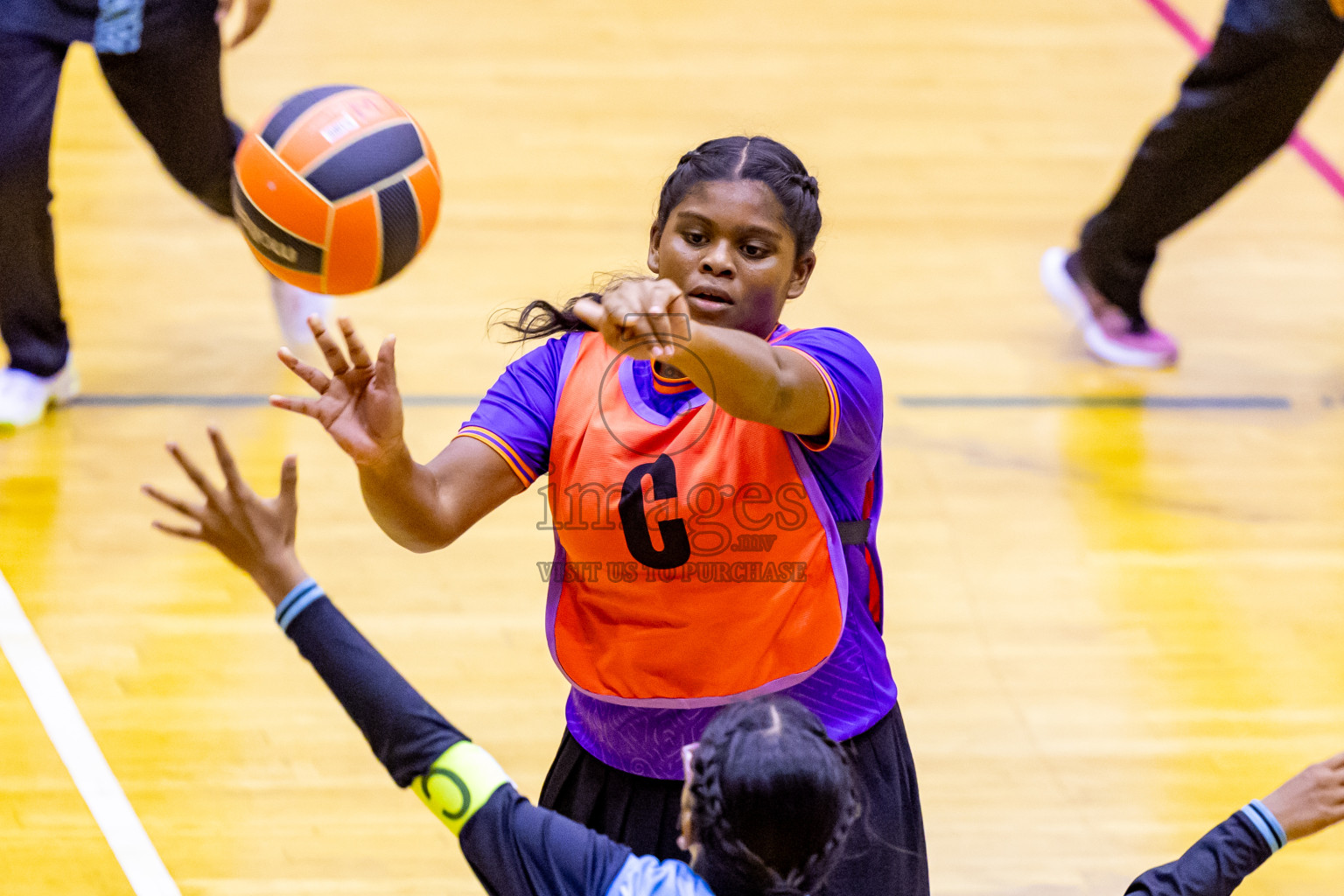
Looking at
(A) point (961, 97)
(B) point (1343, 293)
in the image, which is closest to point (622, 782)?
(B) point (1343, 293)

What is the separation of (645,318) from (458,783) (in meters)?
0.57

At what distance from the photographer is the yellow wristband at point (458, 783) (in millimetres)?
1710

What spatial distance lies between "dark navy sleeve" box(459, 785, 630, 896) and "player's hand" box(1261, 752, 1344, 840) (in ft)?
3.18

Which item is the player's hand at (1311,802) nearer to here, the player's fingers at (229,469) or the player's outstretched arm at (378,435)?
the player's outstretched arm at (378,435)

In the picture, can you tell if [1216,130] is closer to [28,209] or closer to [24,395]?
[28,209]

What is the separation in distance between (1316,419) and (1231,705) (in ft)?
4.76

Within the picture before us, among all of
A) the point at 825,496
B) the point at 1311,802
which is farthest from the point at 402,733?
the point at 1311,802

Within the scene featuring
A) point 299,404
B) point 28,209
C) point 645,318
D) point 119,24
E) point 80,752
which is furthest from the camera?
point 28,209

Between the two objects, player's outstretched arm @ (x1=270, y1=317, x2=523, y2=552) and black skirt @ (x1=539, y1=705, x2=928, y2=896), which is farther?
black skirt @ (x1=539, y1=705, x2=928, y2=896)

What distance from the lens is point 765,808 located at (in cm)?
168

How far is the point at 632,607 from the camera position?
6.85 ft

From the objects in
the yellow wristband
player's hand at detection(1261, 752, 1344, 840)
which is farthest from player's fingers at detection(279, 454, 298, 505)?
player's hand at detection(1261, 752, 1344, 840)

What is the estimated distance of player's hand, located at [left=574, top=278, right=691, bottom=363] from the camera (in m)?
1.78

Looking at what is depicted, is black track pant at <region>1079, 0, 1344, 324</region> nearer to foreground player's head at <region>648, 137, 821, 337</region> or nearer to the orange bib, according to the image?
foreground player's head at <region>648, 137, 821, 337</region>
